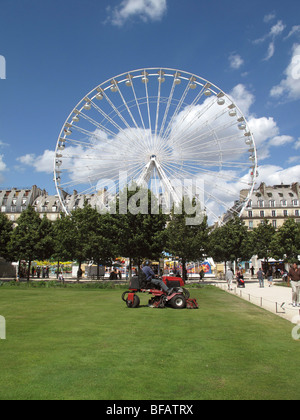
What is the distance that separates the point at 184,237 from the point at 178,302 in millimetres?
24024

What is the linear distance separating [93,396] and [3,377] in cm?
161

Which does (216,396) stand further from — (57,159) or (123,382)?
(57,159)

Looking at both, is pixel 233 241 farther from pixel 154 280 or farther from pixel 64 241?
pixel 154 280

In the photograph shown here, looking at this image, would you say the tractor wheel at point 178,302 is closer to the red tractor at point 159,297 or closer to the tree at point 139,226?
the red tractor at point 159,297

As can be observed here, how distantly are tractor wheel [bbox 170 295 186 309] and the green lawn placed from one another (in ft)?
9.90

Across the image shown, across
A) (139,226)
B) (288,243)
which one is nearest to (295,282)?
(139,226)

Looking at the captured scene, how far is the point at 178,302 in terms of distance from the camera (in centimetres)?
1507

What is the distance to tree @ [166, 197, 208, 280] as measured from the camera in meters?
38.1

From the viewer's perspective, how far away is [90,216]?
4669cm

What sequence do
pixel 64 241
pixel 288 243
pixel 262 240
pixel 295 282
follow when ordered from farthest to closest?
pixel 262 240, pixel 64 241, pixel 288 243, pixel 295 282

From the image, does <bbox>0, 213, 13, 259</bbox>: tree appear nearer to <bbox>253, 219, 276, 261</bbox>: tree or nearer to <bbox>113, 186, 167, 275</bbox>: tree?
<bbox>113, 186, 167, 275</bbox>: tree

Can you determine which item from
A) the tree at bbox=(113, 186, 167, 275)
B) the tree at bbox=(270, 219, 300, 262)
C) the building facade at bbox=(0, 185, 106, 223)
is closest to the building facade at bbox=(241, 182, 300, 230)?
the building facade at bbox=(0, 185, 106, 223)
